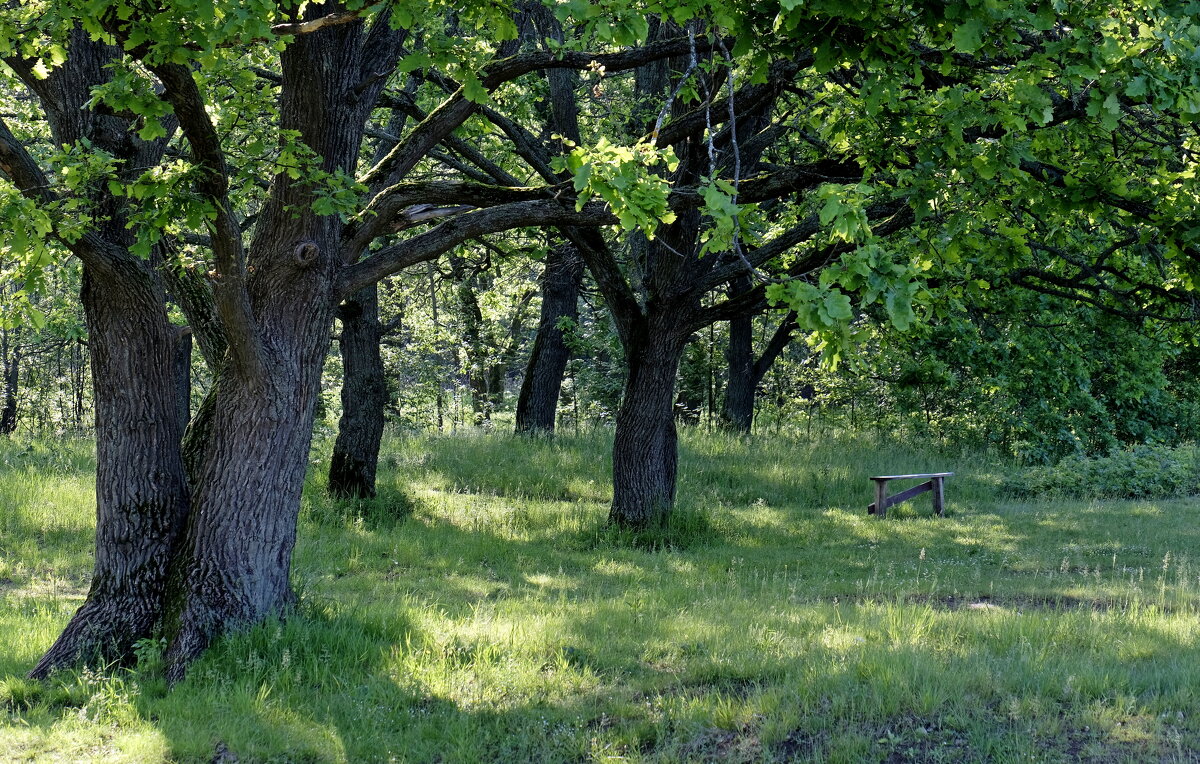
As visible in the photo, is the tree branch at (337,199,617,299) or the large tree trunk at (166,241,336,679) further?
the tree branch at (337,199,617,299)

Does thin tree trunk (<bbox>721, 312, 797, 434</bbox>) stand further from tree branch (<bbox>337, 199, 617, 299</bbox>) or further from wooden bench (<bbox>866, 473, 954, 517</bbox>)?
tree branch (<bbox>337, 199, 617, 299</bbox>)

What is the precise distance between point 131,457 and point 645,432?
270 inches

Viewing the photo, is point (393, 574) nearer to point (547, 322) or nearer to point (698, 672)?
point (698, 672)

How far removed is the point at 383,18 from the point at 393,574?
17.8 feet

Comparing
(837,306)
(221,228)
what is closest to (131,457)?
(221,228)

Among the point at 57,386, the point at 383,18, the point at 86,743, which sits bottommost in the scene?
the point at 86,743

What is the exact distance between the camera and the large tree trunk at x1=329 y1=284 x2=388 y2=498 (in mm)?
13242

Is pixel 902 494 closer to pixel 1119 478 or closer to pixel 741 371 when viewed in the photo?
pixel 1119 478

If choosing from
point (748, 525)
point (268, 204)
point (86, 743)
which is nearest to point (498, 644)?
point (86, 743)

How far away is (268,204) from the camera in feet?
22.9

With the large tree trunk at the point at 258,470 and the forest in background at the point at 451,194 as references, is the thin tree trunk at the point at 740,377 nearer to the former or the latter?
the forest in background at the point at 451,194

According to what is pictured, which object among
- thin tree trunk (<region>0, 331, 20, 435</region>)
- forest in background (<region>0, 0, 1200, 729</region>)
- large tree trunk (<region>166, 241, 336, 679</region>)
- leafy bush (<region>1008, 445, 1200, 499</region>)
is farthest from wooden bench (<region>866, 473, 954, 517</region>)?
thin tree trunk (<region>0, 331, 20, 435</region>)

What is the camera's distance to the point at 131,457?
6586 mm

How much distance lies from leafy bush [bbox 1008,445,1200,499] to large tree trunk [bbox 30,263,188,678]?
→ 593 inches
